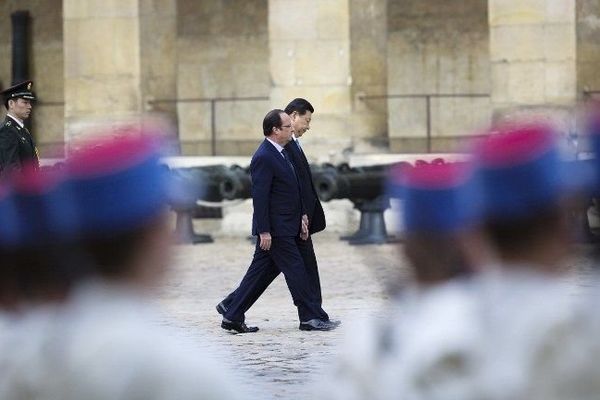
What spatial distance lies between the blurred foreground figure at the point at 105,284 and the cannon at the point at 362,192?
17544 mm

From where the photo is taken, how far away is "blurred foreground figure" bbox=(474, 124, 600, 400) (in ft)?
14.9

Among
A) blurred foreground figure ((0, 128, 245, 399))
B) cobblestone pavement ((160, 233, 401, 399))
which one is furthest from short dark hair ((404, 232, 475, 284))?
blurred foreground figure ((0, 128, 245, 399))

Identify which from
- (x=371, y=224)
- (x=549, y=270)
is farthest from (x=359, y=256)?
(x=549, y=270)

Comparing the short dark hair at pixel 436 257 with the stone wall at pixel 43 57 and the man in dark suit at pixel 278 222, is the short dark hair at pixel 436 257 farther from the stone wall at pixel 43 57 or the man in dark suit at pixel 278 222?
the stone wall at pixel 43 57

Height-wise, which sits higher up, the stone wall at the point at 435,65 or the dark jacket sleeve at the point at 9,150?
the stone wall at the point at 435,65

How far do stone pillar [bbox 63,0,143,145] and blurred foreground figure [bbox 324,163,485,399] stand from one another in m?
20.3

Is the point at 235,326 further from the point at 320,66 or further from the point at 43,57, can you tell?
the point at 43,57

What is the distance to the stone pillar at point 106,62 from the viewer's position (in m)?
24.8

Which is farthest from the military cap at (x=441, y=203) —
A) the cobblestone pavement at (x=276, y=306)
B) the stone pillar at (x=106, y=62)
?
the stone pillar at (x=106, y=62)

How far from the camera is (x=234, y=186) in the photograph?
2302cm

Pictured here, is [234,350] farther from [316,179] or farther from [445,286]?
[316,179]

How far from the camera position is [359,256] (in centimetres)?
2048

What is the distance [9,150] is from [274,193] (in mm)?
1844

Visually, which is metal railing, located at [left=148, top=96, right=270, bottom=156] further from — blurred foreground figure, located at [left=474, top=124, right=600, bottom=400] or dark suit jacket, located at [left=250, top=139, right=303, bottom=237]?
blurred foreground figure, located at [left=474, top=124, right=600, bottom=400]
